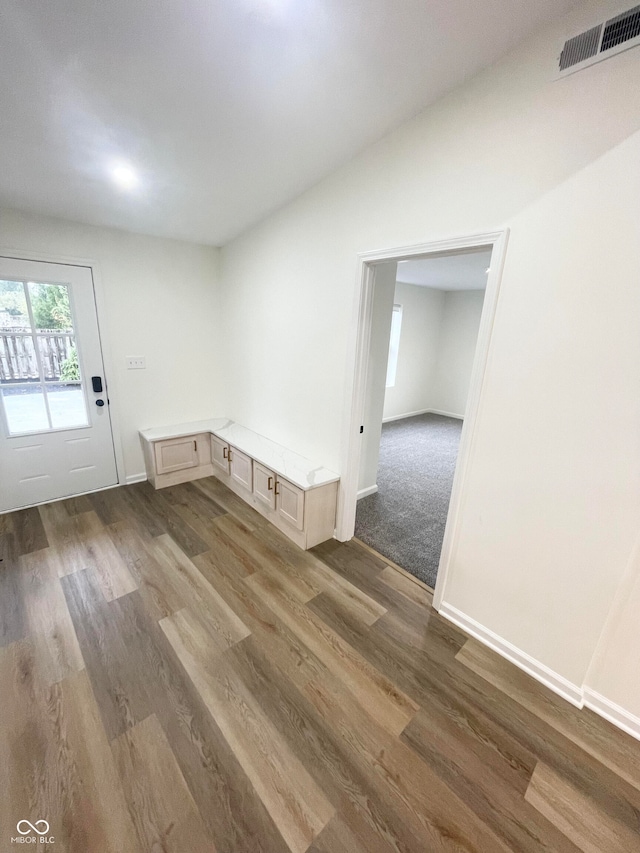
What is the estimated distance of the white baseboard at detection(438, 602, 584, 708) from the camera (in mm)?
1513

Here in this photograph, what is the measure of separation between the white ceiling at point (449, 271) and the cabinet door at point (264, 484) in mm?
2473

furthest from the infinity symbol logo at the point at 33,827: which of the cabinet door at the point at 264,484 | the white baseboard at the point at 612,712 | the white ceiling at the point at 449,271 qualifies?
the white ceiling at the point at 449,271

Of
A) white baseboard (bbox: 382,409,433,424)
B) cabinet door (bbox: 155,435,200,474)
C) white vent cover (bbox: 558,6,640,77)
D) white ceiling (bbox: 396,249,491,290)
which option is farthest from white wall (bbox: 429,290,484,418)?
white vent cover (bbox: 558,6,640,77)

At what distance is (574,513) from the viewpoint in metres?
1.40

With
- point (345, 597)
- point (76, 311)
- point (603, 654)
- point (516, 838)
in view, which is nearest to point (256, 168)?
point (76, 311)

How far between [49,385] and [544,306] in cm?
362

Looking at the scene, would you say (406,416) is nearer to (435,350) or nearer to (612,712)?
(435,350)

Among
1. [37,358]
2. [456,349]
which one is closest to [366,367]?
[37,358]

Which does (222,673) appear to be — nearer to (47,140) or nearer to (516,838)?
(516,838)

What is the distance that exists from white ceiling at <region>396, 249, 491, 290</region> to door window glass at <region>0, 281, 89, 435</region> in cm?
323

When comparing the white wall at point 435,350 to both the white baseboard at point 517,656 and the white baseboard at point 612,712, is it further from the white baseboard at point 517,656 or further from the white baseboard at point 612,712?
the white baseboard at point 612,712

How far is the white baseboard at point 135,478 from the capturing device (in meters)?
3.41

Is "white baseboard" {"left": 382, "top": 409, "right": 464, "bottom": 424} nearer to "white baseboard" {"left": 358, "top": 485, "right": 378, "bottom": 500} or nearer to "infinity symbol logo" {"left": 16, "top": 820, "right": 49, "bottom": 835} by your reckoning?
"white baseboard" {"left": 358, "top": 485, "right": 378, "bottom": 500}

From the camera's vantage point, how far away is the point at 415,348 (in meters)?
6.41
